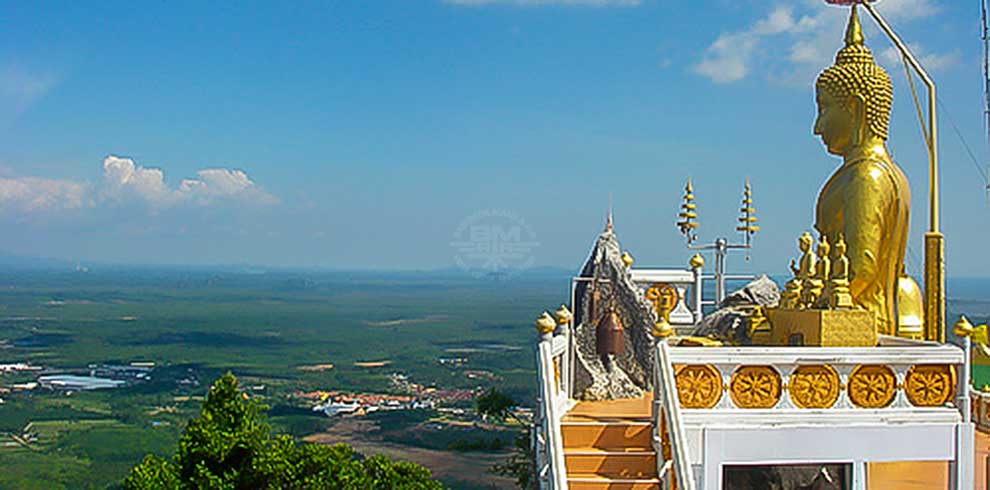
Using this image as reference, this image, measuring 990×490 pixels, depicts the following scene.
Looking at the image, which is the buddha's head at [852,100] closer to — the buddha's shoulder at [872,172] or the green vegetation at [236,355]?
the buddha's shoulder at [872,172]

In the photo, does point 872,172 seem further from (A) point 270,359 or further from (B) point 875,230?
(A) point 270,359

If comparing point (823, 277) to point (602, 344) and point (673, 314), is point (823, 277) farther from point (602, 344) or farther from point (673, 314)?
point (673, 314)

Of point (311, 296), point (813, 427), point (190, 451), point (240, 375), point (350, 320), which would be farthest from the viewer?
point (311, 296)

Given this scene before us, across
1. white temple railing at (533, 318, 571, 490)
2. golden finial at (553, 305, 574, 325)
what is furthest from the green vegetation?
golden finial at (553, 305, 574, 325)

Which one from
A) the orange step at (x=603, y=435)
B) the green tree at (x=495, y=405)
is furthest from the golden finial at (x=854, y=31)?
the green tree at (x=495, y=405)

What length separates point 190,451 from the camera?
6.87 m

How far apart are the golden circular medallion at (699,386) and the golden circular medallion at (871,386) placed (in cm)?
84

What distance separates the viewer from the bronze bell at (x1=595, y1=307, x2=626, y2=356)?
770cm

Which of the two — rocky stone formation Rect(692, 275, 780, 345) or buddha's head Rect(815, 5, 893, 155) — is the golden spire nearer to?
buddha's head Rect(815, 5, 893, 155)

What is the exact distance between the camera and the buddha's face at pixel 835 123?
25.1 feet

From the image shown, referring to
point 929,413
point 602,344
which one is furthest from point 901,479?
point 602,344

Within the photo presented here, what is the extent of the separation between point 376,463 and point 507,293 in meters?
59.9

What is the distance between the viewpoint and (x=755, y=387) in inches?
213

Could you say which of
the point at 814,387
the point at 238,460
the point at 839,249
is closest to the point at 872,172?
the point at 839,249
